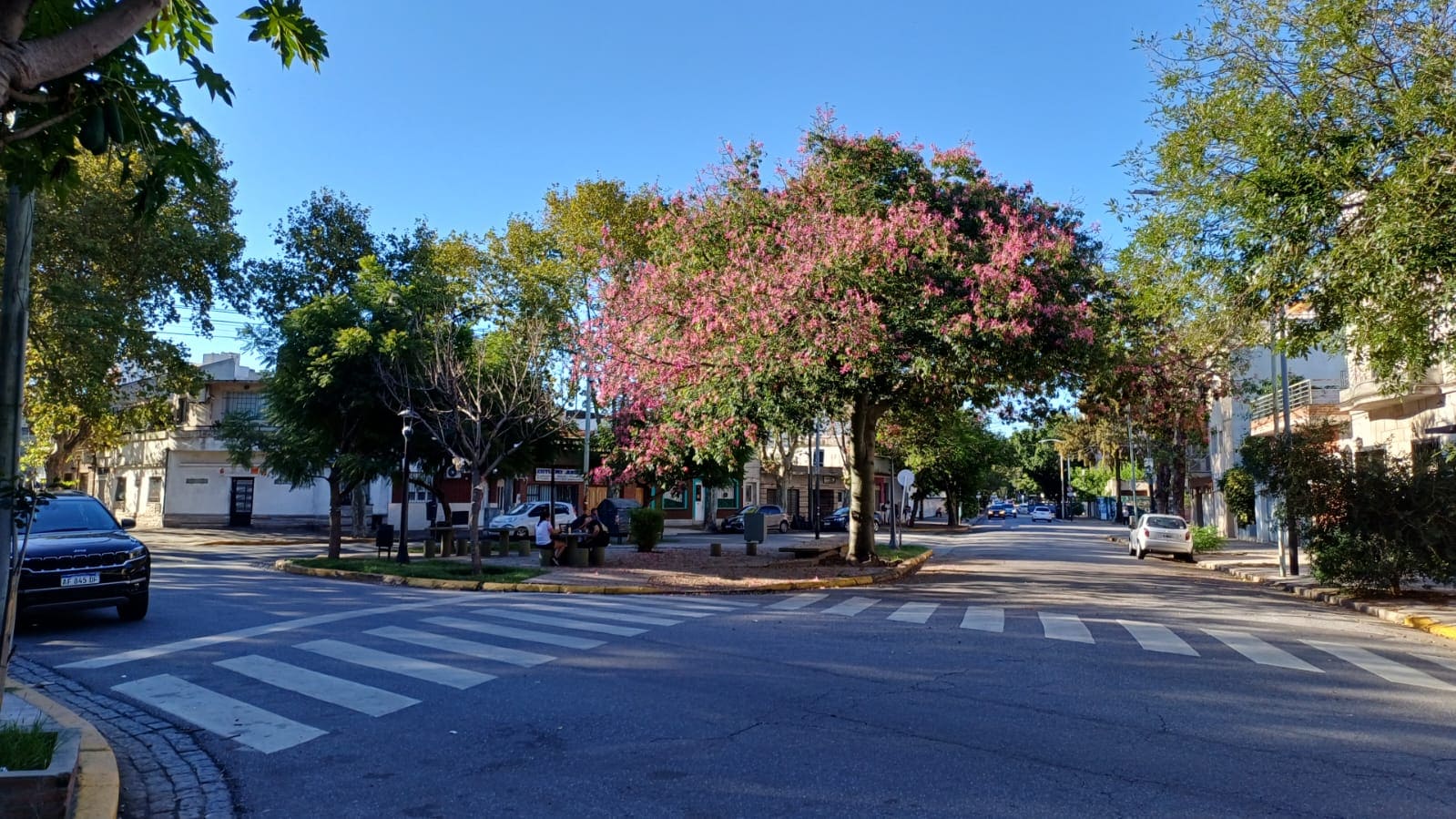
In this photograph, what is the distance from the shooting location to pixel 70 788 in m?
4.84

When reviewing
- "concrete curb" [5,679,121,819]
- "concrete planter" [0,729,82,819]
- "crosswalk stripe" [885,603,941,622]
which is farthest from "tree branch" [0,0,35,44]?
"crosswalk stripe" [885,603,941,622]

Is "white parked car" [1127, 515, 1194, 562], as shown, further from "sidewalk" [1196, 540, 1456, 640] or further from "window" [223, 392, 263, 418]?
"window" [223, 392, 263, 418]

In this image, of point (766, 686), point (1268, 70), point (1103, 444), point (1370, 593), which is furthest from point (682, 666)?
point (1103, 444)

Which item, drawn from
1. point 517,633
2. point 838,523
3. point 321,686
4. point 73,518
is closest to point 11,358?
point 321,686

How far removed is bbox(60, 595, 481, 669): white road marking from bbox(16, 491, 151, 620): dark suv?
157 centimetres

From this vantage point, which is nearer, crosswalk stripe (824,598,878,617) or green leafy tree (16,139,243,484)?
crosswalk stripe (824,598,878,617)

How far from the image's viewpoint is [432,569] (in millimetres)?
19688

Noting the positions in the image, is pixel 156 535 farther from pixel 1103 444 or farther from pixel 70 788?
pixel 1103 444

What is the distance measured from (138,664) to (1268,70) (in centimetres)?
1526

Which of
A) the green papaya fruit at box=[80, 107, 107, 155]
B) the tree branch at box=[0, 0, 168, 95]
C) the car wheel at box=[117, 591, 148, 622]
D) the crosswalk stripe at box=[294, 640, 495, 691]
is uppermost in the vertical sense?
Answer: the tree branch at box=[0, 0, 168, 95]

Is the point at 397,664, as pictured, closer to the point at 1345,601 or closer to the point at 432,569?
the point at 432,569

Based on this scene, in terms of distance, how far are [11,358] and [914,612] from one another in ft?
36.4

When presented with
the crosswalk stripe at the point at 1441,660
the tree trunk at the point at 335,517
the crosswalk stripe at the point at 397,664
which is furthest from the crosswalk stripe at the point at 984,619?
the tree trunk at the point at 335,517

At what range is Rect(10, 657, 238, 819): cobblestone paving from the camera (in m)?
5.43
